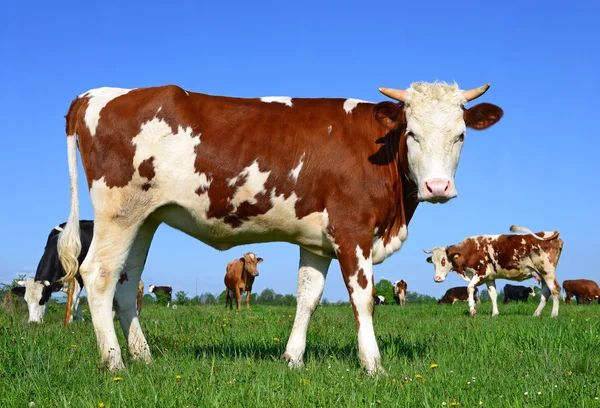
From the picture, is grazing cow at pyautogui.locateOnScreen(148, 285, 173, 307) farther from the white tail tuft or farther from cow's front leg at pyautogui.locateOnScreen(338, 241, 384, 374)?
cow's front leg at pyautogui.locateOnScreen(338, 241, 384, 374)

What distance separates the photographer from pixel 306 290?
747 cm

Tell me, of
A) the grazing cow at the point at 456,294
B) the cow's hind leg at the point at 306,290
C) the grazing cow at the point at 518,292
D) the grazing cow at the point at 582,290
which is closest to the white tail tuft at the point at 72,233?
the cow's hind leg at the point at 306,290

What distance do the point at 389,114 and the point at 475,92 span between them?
3.80ft

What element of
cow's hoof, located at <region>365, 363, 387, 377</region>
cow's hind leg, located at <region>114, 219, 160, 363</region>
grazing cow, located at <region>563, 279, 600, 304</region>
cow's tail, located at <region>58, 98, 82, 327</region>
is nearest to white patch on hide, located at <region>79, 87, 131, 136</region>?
cow's tail, located at <region>58, 98, 82, 327</region>

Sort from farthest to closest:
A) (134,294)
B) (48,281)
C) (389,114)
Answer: (48,281)
(134,294)
(389,114)

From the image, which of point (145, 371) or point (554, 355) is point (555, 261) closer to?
point (554, 355)

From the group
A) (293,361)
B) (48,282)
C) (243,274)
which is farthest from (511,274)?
(293,361)

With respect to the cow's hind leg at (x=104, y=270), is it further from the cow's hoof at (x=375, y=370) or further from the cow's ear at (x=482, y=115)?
the cow's ear at (x=482, y=115)

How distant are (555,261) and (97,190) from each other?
1628cm

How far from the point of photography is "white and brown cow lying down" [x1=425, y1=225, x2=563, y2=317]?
1941 centimetres

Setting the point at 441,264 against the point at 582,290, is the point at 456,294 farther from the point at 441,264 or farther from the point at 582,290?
the point at 441,264

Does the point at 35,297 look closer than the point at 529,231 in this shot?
Yes

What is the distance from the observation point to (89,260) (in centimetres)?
710

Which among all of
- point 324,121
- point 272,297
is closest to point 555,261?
point 324,121
